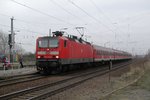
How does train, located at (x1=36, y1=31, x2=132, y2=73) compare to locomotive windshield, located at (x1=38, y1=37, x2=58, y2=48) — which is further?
locomotive windshield, located at (x1=38, y1=37, x2=58, y2=48)

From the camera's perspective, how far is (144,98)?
1089cm

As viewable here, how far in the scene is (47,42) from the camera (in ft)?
76.1

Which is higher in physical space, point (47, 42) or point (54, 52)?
point (47, 42)

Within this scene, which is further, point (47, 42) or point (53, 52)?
point (47, 42)

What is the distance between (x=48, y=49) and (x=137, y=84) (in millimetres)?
9663

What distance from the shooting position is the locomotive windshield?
22953 mm

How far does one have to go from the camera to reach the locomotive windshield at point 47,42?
2295 cm

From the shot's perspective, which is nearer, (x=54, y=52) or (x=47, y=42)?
(x=54, y=52)

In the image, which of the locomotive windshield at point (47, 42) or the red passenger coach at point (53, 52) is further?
the locomotive windshield at point (47, 42)

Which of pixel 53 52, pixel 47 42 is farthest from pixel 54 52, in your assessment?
pixel 47 42

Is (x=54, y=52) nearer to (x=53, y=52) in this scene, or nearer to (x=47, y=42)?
(x=53, y=52)

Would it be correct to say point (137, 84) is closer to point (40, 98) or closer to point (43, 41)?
point (40, 98)

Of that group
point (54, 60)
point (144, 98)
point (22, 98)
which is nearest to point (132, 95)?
point (144, 98)

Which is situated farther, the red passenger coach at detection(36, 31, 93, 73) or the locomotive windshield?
the locomotive windshield
